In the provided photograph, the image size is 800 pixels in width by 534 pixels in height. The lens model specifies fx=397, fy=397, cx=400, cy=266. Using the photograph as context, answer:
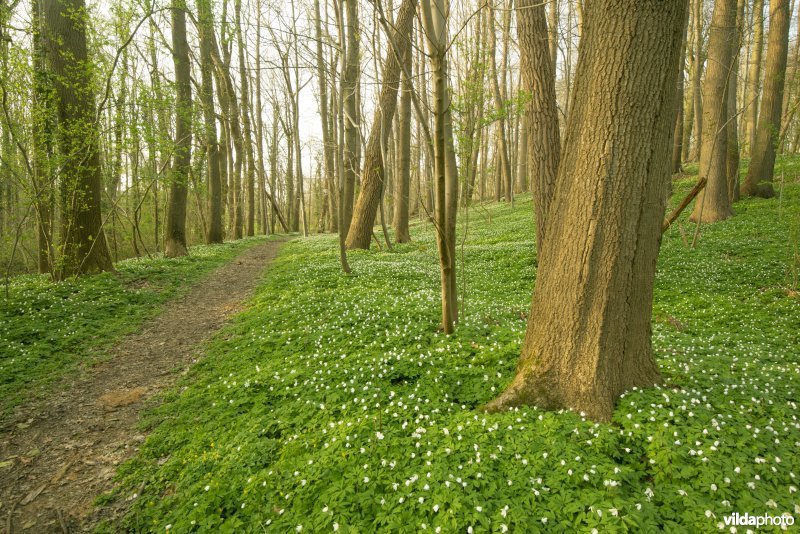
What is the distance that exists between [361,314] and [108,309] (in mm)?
6547

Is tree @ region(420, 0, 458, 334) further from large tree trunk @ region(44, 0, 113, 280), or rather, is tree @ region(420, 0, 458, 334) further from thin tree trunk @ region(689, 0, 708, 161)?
thin tree trunk @ region(689, 0, 708, 161)

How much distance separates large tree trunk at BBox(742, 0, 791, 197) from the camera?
51.8ft

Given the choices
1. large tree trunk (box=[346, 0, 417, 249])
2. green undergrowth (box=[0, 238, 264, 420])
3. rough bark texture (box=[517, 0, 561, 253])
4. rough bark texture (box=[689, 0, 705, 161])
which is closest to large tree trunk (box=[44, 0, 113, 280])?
green undergrowth (box=[0, 238, 264, 420])

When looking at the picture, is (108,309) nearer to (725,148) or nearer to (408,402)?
(408,402)

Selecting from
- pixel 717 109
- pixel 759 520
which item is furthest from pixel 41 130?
pixel 717 109

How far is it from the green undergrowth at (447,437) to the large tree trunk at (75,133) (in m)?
6.74

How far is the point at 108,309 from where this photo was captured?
384 inches

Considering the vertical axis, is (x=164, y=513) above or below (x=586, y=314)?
below

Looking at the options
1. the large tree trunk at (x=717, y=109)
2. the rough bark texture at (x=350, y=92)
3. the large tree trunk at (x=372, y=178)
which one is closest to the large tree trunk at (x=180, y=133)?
the rough bark texture at (x=350, y=92)

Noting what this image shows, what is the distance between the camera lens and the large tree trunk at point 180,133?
51.3 feet

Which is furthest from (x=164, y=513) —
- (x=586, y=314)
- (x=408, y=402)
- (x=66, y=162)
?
(x=66, y=162)

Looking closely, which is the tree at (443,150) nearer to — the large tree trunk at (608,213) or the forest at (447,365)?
the forest at (447,365)

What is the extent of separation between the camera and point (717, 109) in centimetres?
1541

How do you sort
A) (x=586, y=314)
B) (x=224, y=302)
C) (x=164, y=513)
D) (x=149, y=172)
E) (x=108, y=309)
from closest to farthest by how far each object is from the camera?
1. (x=164, y=513)
2. (x=586, y=314)
3. (x=108, y=309)
4. (x=224, y=302)
5. (x=149, y=172)
